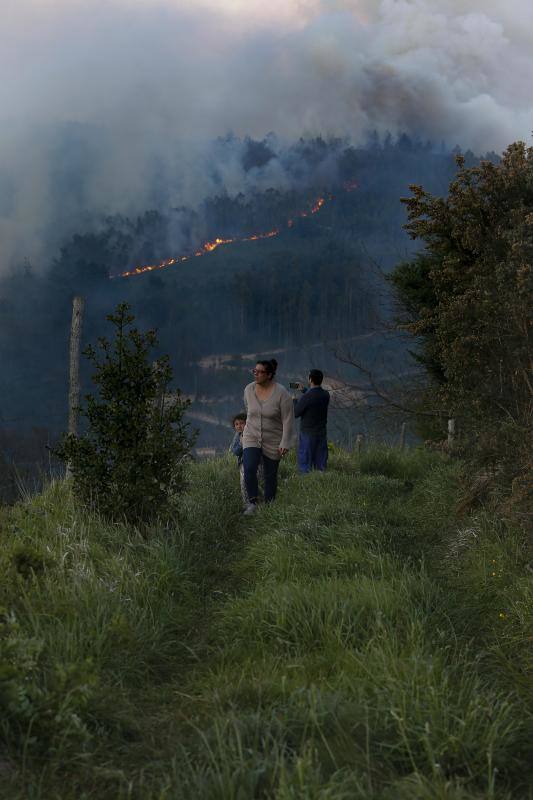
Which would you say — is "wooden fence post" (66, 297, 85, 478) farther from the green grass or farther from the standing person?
the green grass

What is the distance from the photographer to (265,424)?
9203 millimetres

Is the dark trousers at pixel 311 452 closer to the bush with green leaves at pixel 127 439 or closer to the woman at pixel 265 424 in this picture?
the woman at pixel 265 424

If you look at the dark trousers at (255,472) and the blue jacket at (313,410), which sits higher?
the blue jacket at (313,410)

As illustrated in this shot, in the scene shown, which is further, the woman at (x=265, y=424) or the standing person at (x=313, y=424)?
the standing person at (x=313, y=424)

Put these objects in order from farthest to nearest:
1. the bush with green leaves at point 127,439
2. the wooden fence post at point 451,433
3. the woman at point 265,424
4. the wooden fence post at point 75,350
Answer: the wooden fence post at point 75,350
the woman at point 265,424
the wooden fence post at point 451,433
the bush with green leaves at point 127,439

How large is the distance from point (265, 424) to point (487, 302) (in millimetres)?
2948

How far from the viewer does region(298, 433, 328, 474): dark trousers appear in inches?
480

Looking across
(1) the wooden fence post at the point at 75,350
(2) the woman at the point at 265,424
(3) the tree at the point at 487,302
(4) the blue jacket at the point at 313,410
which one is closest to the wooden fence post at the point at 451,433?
(3) the tree at the point at 487,302

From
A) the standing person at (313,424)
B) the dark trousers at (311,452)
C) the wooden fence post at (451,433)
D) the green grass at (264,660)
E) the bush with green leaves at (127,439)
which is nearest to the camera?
the green grass at (264,660)

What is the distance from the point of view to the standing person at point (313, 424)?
38.7 ft

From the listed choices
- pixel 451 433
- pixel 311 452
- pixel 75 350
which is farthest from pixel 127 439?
pixel 311 452

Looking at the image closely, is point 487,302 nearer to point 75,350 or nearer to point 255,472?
point 255,472

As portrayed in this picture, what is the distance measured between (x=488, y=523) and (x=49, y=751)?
5.18m

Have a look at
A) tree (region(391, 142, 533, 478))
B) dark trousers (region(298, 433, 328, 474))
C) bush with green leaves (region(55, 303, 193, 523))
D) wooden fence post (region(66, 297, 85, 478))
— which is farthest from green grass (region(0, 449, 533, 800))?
dark trousers (region(298, 433, 328, 474))
